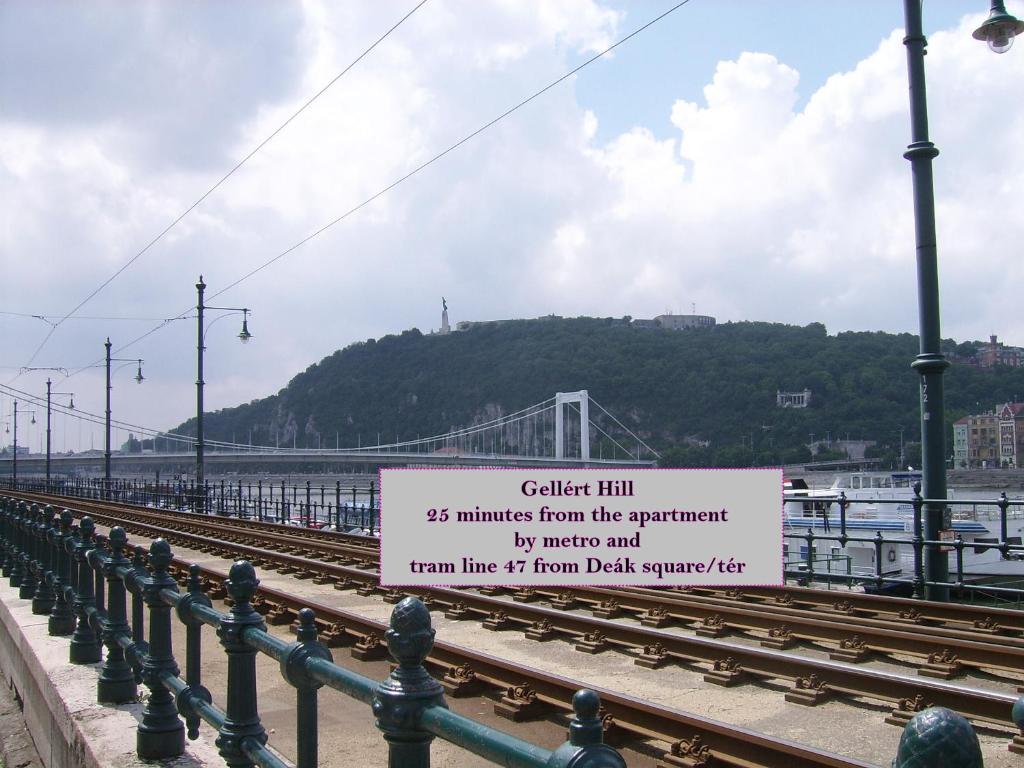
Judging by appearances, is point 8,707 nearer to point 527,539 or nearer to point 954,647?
point 527,539

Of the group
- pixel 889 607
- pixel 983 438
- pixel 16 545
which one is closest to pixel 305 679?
pixel 889 607

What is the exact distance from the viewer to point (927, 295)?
10023mm

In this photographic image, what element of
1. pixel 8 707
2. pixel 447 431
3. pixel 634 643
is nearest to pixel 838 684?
pixel 634 643

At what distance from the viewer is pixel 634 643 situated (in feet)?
27.3

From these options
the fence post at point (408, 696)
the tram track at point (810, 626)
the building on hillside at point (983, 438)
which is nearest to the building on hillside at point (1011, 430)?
the building on hillside at point (983, 438)

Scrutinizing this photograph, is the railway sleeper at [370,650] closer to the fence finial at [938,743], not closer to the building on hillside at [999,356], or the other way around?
the fence finial at [938,743]

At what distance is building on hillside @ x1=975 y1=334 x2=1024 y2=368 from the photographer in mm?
72562

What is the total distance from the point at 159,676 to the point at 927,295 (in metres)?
8.60

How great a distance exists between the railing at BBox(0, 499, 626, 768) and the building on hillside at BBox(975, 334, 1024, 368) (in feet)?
241

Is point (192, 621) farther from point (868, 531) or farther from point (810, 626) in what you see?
point (868, 531)

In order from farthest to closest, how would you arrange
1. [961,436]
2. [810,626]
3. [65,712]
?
[961,436]
[810,626]
[65,712]

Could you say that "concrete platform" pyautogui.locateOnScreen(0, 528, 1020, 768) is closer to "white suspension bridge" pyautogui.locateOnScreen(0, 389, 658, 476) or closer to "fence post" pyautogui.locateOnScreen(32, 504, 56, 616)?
"fence post" pyautogui.locateOnScreen(32, 504, 56, 616)

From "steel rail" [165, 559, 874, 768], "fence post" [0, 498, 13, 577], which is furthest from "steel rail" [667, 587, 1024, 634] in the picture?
→ "fence post" [0, 498, 13, 577]

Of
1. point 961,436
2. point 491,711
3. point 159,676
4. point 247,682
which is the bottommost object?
point 491,711
